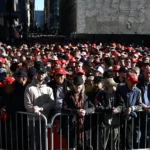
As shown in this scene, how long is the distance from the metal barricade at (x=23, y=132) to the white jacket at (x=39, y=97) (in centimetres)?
23

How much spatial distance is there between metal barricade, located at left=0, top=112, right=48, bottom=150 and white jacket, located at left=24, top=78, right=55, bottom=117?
0.77 ft

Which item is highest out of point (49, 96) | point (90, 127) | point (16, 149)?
point (49, 96)

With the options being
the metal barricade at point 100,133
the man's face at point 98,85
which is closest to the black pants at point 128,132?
the metal barricade at point 100,133

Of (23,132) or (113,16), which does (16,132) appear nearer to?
(23,132)

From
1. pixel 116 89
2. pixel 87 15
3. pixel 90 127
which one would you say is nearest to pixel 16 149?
pixel 90 127

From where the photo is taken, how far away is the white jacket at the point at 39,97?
8.05m

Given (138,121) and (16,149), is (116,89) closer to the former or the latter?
(138,121)

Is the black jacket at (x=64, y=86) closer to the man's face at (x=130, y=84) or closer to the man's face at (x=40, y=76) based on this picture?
the man's face at (x=40, y=76)

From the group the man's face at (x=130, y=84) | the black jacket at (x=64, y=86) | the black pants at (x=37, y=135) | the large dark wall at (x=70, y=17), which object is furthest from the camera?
the large dark wall at (x=70, y=17)

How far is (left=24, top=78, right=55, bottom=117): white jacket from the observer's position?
26.4ft

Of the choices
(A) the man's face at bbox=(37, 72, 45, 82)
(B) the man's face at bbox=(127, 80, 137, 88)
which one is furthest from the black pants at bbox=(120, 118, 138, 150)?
(A) the man's face at bbox=(37, 72, 45, 82)

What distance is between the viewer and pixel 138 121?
323 inches

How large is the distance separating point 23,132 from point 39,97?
0.74 metres

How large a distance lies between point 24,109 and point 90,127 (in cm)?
126
